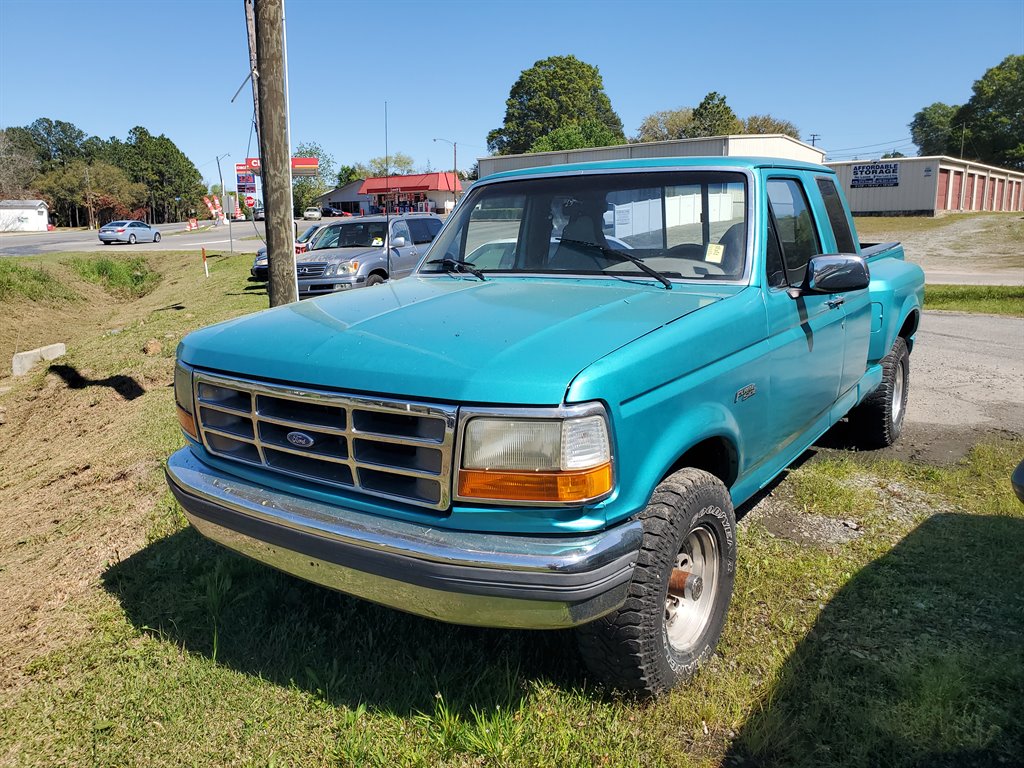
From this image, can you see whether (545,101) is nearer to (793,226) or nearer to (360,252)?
(360,252)

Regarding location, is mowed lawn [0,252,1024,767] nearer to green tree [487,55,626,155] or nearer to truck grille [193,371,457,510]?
truck grille [193,371,457,510]

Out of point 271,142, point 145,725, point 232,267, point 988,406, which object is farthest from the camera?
point 232,267

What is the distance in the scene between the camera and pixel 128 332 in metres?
12.8

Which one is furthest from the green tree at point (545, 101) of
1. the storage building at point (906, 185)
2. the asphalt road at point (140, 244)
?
the asphalt road at point (140, 244)

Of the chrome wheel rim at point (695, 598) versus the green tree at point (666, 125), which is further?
the green tree at point (666, 125)

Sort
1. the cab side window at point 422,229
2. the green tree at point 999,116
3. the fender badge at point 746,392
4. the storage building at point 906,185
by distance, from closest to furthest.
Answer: the fender badge at point 746,392 < the cab side window at point 422,229 < the storage building at point 906,185 < the green tree at point 999,116

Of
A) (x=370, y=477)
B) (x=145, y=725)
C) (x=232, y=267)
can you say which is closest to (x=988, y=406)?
(x=370, y=477)

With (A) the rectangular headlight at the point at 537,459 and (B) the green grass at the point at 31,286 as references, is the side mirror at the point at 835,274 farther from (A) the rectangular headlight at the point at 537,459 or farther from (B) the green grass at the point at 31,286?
(B) the green grass at the point at 31,286

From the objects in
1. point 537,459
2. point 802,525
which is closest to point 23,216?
point 802,525

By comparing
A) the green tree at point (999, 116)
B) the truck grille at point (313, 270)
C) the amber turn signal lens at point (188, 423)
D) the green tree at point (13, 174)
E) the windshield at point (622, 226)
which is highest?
the green tree at point (999, 116)

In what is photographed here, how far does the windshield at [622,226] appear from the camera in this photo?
3.50m

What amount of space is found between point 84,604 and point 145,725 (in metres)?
1.14

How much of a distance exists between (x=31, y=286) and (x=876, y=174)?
46.7 m

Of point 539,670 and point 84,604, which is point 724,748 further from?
point 84,604
